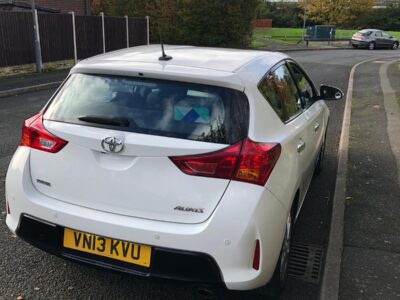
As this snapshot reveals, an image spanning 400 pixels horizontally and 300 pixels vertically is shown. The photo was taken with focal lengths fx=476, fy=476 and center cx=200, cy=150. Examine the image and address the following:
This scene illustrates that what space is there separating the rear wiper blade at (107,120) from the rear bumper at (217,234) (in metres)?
0.53

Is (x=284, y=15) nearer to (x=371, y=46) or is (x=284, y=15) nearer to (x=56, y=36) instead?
(x=371, y=46)

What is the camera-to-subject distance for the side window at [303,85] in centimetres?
446

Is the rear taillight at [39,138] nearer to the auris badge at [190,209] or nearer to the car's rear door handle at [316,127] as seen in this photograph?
the auris badge at [190,209]

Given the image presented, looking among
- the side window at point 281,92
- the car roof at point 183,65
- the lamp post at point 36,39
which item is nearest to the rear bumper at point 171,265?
the car roof at point 183,65

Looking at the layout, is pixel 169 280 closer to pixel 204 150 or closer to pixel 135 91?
pixel 204 150

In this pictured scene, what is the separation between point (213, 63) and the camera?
10.3ft

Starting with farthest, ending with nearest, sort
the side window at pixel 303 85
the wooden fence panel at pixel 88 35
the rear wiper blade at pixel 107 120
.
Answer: the wooden fence panel at pixel 88 35 → the side window at pixel 303 85 → the rear wiper blade at pixel 107 120

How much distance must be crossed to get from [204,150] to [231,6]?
2563 centimetres

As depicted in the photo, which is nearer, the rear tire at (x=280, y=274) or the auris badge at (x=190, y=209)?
the auris badge at (x=190, y=209)

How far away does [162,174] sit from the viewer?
105 inches

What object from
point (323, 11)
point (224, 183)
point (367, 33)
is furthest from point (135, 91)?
point (323, 11)

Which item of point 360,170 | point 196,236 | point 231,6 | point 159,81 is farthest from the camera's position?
point 231,6

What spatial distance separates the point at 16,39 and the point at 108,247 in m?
14.1

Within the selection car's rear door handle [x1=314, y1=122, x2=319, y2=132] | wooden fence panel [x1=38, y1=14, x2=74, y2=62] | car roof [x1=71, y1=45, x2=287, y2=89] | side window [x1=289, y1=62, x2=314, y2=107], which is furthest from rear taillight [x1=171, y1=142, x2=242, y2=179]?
wooden fence panel [x1=38, y1=14, x2=74, y2=62]
